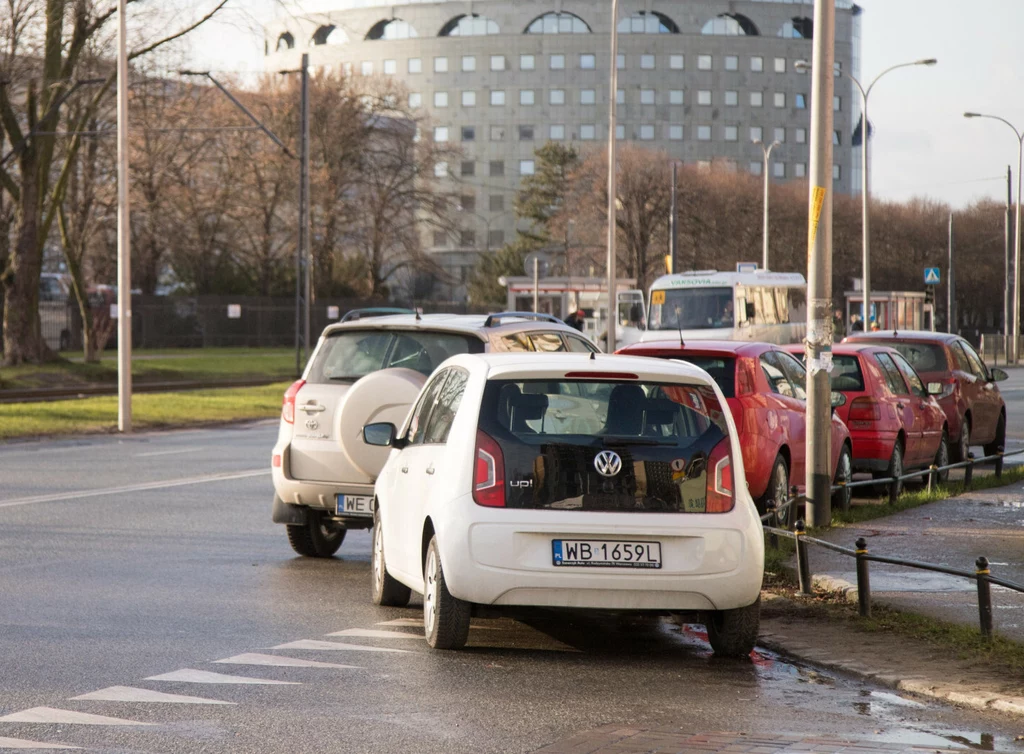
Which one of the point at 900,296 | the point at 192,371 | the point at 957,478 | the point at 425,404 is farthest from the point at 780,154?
the point at 425,404

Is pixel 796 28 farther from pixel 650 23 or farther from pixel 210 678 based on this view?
pixel 210 678

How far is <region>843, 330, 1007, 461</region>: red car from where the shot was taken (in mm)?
19781

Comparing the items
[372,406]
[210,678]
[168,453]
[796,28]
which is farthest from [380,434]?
[796,28]

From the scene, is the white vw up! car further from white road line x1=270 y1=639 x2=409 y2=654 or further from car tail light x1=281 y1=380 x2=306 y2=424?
car tail light x1=281 y1=380 x2=306 y2=424

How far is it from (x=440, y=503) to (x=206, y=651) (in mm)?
1380

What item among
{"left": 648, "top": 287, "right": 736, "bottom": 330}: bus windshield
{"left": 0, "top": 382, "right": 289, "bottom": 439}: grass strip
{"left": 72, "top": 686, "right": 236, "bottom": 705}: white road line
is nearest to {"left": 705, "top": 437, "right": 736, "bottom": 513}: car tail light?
{"left": 72, "top": 686, "right": 236, "bottom": 705}: white road line

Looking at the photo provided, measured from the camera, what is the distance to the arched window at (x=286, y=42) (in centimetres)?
12731

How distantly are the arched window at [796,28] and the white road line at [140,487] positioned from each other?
106913mm

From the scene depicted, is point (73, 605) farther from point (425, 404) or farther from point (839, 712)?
point (839, 712)

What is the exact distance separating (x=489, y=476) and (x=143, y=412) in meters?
23.2

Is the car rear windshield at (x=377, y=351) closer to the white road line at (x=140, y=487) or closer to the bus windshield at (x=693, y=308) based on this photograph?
the white road line at (x=140, y=487)

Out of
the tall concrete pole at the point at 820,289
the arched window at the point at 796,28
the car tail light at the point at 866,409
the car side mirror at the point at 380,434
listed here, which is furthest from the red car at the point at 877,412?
the arched window at the point at 796,28

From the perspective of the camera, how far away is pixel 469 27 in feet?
396

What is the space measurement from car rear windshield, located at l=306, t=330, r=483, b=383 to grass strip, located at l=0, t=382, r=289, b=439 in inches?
561
